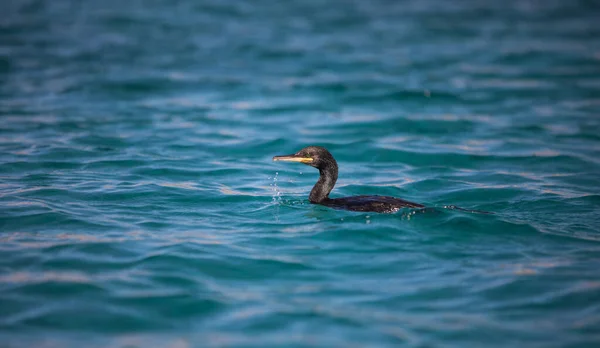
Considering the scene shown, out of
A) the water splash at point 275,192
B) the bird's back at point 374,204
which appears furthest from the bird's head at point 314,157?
the water splash at point 275,192

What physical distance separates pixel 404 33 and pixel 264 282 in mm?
22116

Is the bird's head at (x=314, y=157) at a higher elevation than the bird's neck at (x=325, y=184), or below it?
higher

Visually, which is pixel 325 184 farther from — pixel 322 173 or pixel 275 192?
pixel 275 192

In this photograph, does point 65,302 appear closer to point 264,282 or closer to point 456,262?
point 264,282

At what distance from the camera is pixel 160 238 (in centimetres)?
964

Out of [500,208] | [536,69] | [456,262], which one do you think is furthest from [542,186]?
[536,69]

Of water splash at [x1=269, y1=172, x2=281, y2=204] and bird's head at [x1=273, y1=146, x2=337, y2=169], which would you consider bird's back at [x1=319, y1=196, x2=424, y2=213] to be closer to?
bird's head at [x1=273, y1=146, x2=337, y2=169]

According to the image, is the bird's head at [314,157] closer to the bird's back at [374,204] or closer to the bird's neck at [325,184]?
the bird's neck at [325,184]

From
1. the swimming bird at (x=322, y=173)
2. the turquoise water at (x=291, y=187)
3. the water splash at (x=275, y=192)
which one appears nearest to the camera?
the turquoise water at (x=291, y=187)

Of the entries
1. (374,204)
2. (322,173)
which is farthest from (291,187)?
(374,204)

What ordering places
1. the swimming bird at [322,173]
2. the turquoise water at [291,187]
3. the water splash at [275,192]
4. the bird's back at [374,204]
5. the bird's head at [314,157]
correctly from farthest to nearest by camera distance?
the water splash at [275,192] < the bird's head at [314,157] < the swimming bird at [322,173] < the bird's back at [374,204] < the turquoise water at [291,187]

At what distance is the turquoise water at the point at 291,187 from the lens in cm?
761

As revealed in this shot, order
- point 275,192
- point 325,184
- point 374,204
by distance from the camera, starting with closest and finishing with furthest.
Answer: point 374,204 → point 325,184 → point 275,192

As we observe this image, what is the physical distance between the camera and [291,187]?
42.7 feet
